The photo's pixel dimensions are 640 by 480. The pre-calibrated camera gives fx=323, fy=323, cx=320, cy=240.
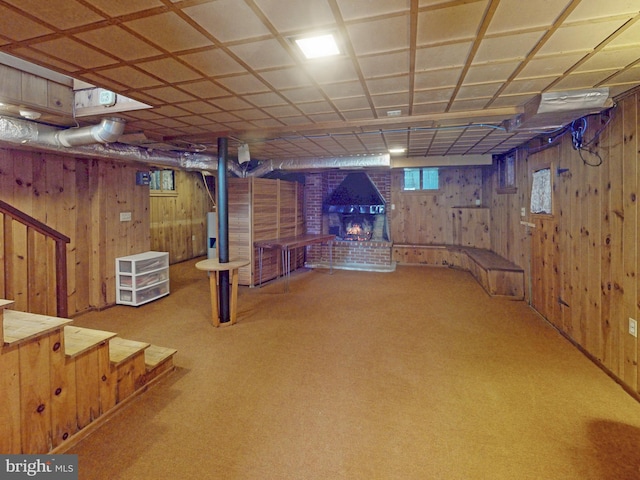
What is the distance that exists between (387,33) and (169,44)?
119 centimetres

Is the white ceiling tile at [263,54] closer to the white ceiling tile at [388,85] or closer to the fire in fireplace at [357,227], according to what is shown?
the white ceiling tile at [388,85]

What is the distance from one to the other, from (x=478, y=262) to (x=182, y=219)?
6.39 m

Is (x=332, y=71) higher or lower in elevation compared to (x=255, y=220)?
higher

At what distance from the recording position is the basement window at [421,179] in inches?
284

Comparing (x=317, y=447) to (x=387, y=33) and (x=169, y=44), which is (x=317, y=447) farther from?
(x=169, y=44)

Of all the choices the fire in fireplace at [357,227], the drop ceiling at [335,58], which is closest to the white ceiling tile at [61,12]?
the drop ceiling at [335,58]

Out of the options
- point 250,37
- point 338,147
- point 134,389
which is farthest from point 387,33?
point 338,147

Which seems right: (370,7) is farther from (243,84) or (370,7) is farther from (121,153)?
(121,153)

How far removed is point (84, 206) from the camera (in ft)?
13.5

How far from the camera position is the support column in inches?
146

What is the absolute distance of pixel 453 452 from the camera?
1.78 meters

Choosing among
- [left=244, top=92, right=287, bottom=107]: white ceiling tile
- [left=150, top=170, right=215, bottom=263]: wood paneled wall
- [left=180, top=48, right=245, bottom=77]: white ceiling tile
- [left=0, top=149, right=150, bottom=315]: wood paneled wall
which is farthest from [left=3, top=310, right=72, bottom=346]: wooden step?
[left=150, top=170, right=215, bottom=263]: wood paneled wall

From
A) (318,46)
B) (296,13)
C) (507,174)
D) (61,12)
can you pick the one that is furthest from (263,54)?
(507,174)

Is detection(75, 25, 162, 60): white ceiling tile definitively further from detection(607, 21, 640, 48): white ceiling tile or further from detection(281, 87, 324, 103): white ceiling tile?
detection(607, 21, 640, 48): white ceiling tile
